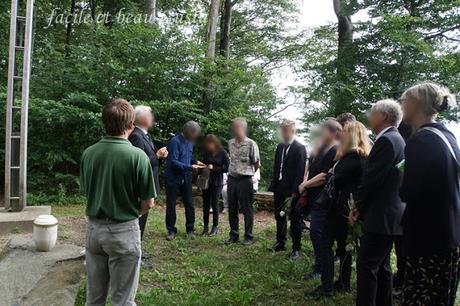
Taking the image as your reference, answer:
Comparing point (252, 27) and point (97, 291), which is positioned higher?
point (252, 27)

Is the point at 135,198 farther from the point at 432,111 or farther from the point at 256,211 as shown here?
the point at 256,211

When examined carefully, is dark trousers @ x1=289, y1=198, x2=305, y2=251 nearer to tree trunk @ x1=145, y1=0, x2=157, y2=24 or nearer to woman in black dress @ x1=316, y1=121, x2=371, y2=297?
woman in black dress @ x1=316, y1=121, x2=371, y2=297

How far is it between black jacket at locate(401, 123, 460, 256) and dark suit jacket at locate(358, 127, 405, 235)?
559 millimetres

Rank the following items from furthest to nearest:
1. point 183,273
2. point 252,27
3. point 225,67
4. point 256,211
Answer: point 252,27 → point 225,67 → point 256,211 → point 183,273

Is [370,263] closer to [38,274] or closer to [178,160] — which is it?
[38,274]

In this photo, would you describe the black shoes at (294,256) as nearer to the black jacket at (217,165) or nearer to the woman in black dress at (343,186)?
the woman in black dress at (343,186)

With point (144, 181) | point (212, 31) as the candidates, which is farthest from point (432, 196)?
point (212, 31)

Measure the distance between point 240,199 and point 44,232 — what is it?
2758mm

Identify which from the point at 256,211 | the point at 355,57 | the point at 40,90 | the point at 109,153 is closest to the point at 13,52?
the point at 40,90

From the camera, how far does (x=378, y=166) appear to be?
10.1ft

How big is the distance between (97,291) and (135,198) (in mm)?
705

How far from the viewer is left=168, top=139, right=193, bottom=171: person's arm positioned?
5.95 m

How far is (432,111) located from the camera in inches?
102

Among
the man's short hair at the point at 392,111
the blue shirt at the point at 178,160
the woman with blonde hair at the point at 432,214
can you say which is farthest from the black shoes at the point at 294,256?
the woman with blonde hair at the point at 432,214
